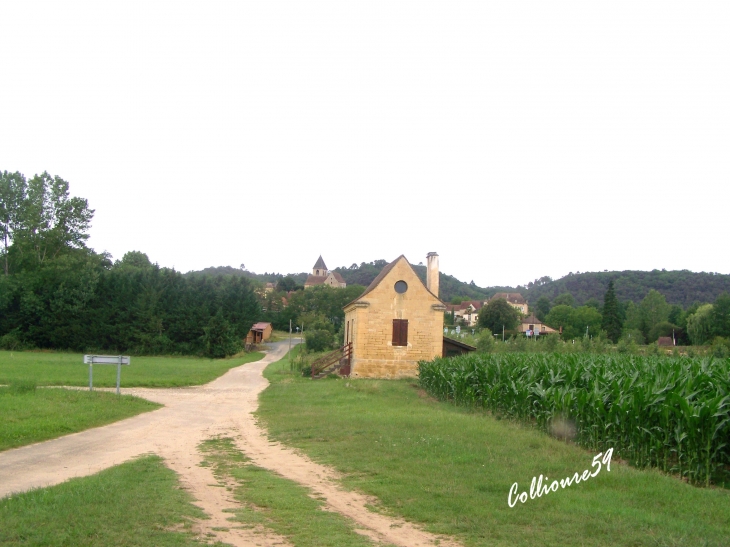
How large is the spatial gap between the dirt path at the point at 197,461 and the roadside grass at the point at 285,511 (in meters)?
0.21

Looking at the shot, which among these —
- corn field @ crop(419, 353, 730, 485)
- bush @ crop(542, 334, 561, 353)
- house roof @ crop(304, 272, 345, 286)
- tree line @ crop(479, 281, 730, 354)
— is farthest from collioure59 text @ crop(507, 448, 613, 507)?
house roof @ crop(304, 272, 345, 286)

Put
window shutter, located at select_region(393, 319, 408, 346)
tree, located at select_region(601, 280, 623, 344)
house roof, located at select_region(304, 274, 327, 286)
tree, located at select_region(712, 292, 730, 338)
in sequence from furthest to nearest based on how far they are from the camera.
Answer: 1. house roof, located at select_region(304, 274, 327, 286)
2. tree, located at select_region(601, 280, 623, 344)
3. tree, located at select_region(712, 292, 730, 338)
4. window shutter, located at select_region(393, 319, 408, 346)

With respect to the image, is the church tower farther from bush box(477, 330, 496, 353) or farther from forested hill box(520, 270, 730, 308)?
bush box(477, 330, 496, 353)

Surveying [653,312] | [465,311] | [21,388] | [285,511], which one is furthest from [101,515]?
[465,311]

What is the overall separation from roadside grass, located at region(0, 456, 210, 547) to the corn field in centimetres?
756

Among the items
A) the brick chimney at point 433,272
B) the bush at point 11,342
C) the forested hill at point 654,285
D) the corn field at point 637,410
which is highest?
the forested hill at point 654,285

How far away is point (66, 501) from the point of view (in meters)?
7.48

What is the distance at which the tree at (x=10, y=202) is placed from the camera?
61844mm

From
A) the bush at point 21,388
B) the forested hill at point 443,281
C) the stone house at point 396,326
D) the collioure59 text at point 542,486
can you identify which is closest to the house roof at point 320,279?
the forested hill at point 443,281

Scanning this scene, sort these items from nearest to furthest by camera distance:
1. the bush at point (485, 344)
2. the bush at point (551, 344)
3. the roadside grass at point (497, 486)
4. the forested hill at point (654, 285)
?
the roadside grass at point (497, 486), the bush at point (551, 344), the bush at point (485, 344), the forested hill at point (654, 285)

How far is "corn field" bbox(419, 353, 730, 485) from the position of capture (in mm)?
9867

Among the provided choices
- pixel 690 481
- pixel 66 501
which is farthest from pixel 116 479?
pixel 690 481

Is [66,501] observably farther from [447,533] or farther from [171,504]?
[447,533]

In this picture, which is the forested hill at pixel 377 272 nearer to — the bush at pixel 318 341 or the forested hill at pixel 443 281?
the forested hill at pixel 443 281
